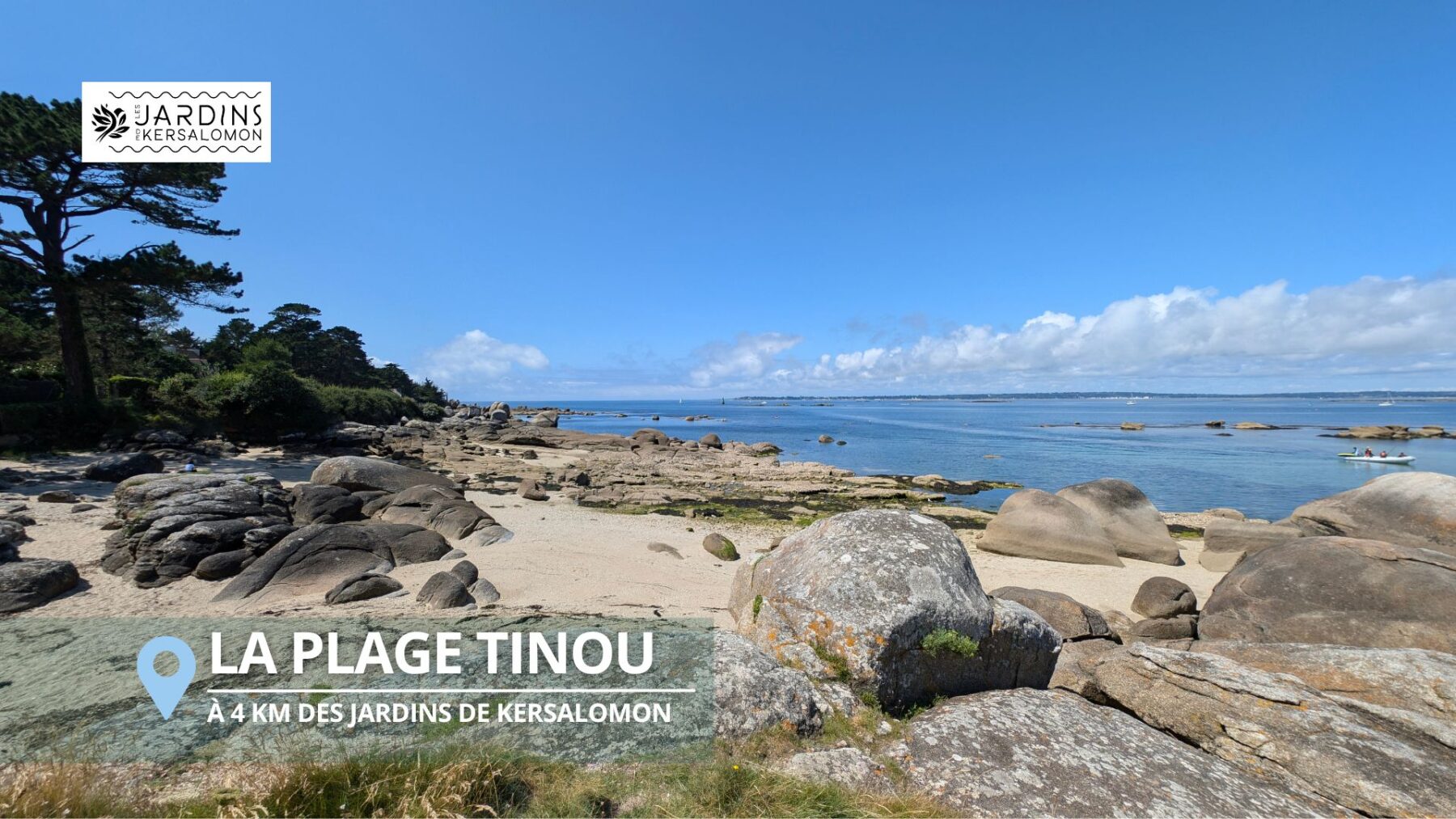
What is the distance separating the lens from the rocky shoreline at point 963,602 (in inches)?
172

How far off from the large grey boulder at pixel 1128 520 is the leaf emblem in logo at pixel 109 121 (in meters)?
33.8

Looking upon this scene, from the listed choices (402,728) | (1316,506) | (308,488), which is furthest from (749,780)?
(1316,506)

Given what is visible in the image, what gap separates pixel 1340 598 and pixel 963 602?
8.76m

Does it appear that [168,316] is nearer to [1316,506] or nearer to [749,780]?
[749,780]

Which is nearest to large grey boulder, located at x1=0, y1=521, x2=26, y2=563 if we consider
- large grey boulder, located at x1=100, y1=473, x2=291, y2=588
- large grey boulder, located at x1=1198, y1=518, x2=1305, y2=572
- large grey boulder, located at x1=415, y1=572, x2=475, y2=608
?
large grey boulder, located at x1=100, y1=473, x2=291, y2=588

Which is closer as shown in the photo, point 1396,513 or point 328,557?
point 328,557

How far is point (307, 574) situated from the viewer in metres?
10.0

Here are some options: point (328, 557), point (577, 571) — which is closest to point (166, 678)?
point (328, 557)

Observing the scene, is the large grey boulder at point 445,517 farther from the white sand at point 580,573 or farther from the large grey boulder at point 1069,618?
the large grey boulder at point 1069,618

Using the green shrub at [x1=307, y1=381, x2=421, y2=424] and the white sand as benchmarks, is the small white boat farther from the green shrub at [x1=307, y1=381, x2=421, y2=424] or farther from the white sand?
the green shrub at [x1=307, y1=381, x2=421, y2=424]

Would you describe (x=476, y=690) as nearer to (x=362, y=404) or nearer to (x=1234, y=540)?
(x=1234, y=540)

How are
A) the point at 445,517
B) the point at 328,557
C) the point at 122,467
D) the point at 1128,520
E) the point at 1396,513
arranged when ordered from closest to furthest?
the point at 328,557
the point at 445,517
the point at 1396,513
the point at 122,467
the point at 1128,520

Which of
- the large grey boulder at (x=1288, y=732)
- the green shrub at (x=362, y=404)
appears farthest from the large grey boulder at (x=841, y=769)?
the green shrub at (x=362, y=404)

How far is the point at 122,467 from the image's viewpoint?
18.1m
